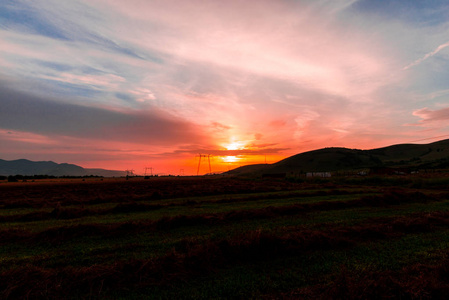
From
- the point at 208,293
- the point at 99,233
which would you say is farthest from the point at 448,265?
the point at 99,233

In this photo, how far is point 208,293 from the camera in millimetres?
6324

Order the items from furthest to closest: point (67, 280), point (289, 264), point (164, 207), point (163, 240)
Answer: point (164, 207), point (163, 240), point (289, 264), point (67, 280)

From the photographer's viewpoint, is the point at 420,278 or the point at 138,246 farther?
the point at 138,246

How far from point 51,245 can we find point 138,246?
456cm

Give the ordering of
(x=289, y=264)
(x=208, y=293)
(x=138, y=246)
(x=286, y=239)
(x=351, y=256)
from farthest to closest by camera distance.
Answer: (x=138, y=246), (x=286, y=239), (x=351, y=256), (x=289, y=264), (x=208, y=293)

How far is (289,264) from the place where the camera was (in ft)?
27.0

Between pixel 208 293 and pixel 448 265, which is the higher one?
pixel 448 265

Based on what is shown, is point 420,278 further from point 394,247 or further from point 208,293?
point 208,293

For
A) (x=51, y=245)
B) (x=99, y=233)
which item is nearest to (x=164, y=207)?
(x=99, y=233)

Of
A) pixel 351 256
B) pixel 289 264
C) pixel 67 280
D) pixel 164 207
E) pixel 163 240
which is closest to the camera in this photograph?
pixel 67 280

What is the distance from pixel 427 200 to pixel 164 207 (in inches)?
1141

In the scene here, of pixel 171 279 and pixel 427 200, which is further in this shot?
pixel 427 200

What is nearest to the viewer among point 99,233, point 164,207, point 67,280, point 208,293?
point 208,293

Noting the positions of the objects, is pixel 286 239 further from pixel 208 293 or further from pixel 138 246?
pixel 138 246
